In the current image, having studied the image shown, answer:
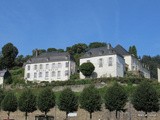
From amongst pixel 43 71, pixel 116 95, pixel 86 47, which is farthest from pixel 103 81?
pixel 86 47

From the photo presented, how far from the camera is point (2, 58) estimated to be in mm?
66750

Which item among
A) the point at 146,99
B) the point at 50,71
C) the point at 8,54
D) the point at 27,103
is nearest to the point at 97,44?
the point at 8,54

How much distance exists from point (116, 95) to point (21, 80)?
32.8 metres

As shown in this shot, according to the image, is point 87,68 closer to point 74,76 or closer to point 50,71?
point 74,76

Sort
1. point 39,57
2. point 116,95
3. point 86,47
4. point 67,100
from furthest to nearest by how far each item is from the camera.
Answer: point 86,47, point 39,57, point 67,100, point 116,95

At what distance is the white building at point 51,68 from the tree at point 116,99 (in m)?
26.5

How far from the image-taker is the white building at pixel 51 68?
4822 cm

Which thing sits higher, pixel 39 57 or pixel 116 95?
pixel 39 57

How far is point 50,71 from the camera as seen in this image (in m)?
49.1

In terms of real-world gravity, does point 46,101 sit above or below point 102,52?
below

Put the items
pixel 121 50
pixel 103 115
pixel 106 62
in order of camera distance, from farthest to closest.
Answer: pixel 121 50 < pixel 106 62 < pixel 103 115

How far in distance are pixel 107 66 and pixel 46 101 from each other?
22.5m

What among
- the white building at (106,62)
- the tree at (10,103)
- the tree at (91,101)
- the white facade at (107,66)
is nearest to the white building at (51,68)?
the white building at (106,62)

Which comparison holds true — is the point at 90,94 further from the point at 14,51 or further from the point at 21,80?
the point at 14,51
